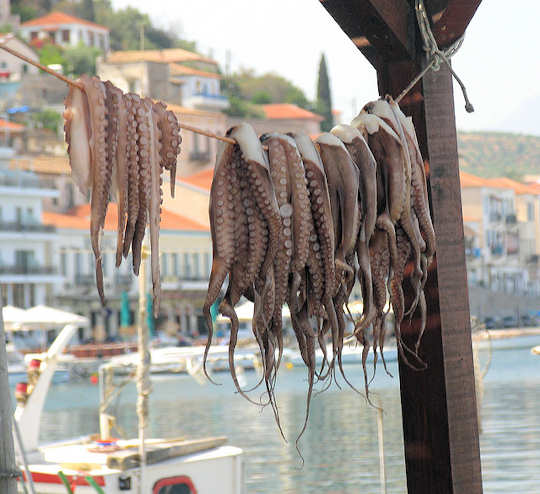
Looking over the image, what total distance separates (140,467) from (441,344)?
6.79m

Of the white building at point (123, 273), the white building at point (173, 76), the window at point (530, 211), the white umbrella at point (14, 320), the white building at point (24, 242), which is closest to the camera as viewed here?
the white umbrella at point (14, 320)

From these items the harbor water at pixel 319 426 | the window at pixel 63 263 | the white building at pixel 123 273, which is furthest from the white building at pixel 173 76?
the harbor water at pixel 319 426

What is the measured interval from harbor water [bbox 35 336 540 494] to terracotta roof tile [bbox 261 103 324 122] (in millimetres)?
39323

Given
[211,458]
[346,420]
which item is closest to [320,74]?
[346,420]

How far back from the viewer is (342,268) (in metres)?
2.44

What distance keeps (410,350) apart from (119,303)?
160 feet

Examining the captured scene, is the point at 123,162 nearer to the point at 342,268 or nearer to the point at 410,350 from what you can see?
the point at 342,268

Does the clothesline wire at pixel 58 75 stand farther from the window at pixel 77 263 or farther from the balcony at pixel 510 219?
the balcony at pixel 510 219

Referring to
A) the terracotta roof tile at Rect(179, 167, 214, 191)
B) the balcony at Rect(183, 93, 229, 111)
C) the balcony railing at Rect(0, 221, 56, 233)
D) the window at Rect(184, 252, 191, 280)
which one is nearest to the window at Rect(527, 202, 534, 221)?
the balcony at Rect(183, 93, 229, 111)

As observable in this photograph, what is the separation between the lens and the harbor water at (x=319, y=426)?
16703 millimetres

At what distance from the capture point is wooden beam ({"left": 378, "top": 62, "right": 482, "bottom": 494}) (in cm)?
272

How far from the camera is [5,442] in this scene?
8.66 ft

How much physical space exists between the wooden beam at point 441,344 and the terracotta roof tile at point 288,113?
248 ft

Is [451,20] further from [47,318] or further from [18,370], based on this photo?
[18,370]
